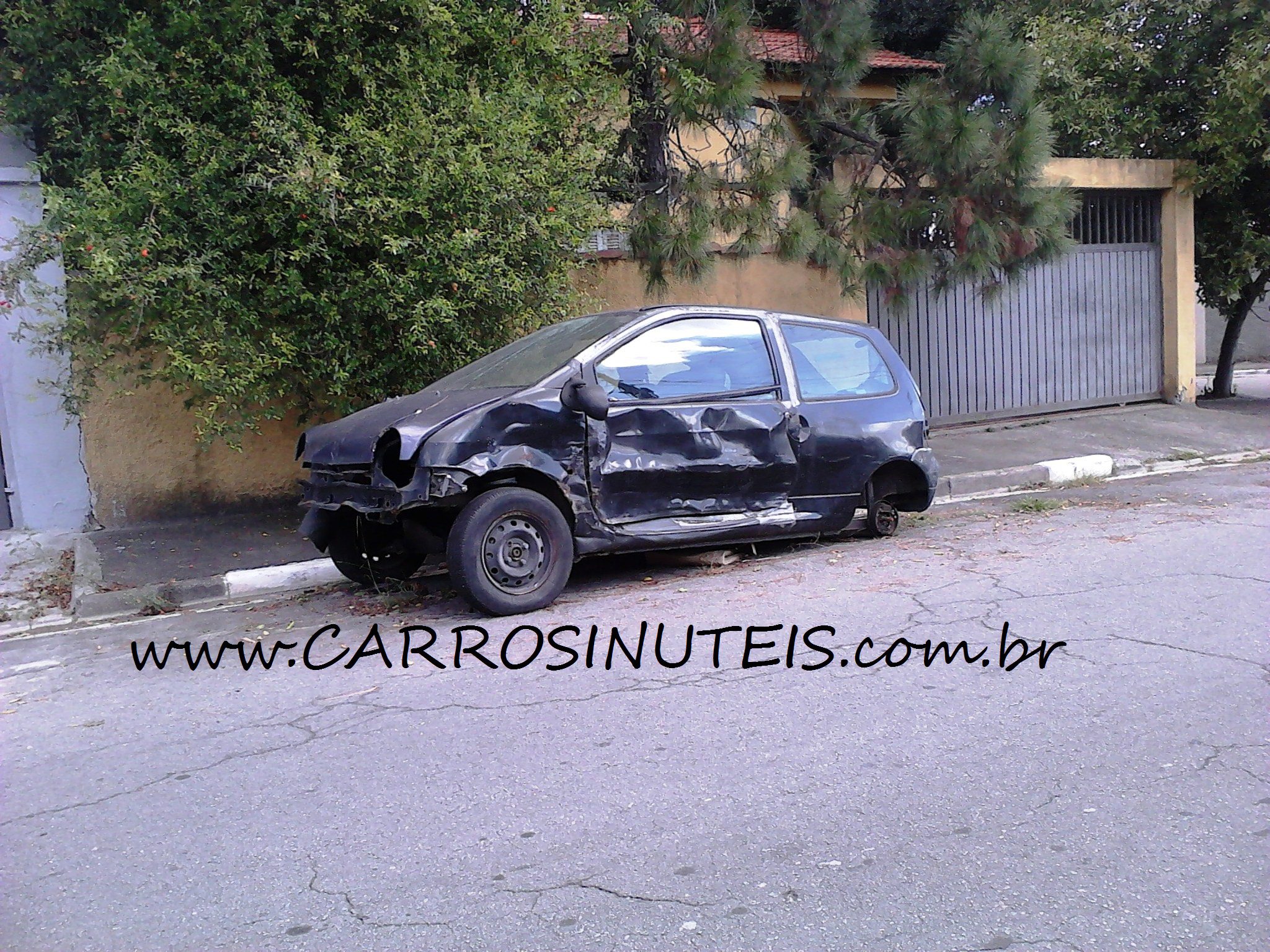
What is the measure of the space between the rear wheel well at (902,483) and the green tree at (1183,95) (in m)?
7.79

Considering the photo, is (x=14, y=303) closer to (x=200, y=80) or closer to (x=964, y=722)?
(x=200, y=80)

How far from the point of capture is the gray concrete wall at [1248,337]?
28.3 m

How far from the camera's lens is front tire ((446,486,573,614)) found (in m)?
6.18

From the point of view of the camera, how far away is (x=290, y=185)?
7.42 meters

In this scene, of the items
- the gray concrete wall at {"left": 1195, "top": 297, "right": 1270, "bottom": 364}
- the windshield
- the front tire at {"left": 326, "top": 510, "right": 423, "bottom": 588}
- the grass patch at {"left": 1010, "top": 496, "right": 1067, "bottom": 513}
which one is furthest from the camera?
the gray concrete wall at {"left": 1195, "top": 297, "right": 1270, "bottom": 364}

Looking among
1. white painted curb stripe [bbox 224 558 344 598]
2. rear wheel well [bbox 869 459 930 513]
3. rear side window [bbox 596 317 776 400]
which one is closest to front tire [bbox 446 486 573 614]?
rear side window [bbox 596 317 776 400]

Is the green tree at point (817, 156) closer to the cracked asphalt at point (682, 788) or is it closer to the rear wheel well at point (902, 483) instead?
the rear wheel well at point (902, 483)

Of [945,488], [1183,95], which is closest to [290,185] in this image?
[945,488]

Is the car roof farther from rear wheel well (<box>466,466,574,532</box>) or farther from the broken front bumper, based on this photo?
the broken front bumper

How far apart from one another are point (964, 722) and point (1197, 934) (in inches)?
61.7

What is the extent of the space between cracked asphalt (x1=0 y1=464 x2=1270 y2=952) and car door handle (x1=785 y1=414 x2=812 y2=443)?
4.15ft

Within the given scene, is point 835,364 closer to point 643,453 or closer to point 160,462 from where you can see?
point 643,453

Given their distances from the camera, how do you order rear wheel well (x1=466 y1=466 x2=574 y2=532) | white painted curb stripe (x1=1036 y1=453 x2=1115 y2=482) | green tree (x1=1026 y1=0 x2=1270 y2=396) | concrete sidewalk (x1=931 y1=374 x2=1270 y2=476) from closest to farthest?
rear wheel well (x1=466 y1=466 x2=574 y2=532) → white painted curb stripe (x1=1036 y1=453 x2=1115 y2=482) → concrete sidewalk (x1=931 y1=374 x2=1270 y2=476) → green tree (x1=1026 y1=0 x2=1270 y2=396)

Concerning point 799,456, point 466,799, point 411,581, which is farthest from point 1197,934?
point 411,581
